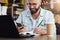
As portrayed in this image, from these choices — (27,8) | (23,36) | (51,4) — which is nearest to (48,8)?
(51,4)

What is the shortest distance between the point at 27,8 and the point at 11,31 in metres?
0.31

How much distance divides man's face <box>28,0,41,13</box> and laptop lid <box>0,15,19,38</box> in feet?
0.88

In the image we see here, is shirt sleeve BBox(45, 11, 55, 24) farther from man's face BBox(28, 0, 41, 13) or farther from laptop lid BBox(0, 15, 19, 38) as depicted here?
laptop lid BBox(0, 15, 19, 38)

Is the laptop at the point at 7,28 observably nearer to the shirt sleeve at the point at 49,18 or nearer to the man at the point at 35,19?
the man at the point at 35,19

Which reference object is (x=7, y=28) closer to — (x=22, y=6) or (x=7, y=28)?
(x=7, y=28)

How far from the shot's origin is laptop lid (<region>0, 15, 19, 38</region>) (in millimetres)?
1354

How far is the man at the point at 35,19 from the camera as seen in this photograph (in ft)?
5.14

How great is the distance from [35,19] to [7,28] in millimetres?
312

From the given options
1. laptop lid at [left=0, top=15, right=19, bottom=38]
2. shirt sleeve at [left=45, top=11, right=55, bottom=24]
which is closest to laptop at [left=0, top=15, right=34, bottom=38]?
laptop lid at [left=0, top=15, right=19, bottom=38]

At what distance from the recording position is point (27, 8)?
1.60 m

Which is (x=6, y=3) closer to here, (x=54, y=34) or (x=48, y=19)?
(x=48, y=19)

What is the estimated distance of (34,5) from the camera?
1.57 m

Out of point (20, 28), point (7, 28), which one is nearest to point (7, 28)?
point (7, 28)

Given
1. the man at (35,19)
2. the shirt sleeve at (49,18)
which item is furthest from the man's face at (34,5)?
the shirt sleeve at (49,18)
